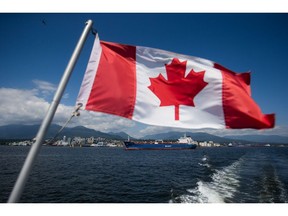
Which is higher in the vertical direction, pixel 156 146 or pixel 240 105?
pixel 156 146

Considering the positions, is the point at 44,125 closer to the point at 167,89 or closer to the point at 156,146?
the point at 167,89

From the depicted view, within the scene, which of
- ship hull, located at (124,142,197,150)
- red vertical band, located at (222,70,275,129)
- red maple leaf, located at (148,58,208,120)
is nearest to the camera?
red vertical band, located at (222,70,275,129)

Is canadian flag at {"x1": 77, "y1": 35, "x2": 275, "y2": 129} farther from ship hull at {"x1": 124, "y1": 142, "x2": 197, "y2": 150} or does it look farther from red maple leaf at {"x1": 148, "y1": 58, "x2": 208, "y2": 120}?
ship hull at {"x1": 124, "y1": 142, "x2": 197, "y2": 150}

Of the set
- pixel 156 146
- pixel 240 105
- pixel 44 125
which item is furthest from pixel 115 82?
pixel 156 146

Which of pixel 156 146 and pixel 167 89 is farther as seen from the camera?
pixel 156 146

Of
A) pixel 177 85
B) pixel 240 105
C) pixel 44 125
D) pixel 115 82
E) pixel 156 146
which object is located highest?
pixel 156 146

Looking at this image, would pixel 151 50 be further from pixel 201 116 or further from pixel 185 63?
pixel 201 116

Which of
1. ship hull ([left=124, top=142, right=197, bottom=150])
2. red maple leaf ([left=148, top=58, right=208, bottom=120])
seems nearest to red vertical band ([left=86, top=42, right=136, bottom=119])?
red maple leaf ([left=148, top=58, right=208, bottom=120])
